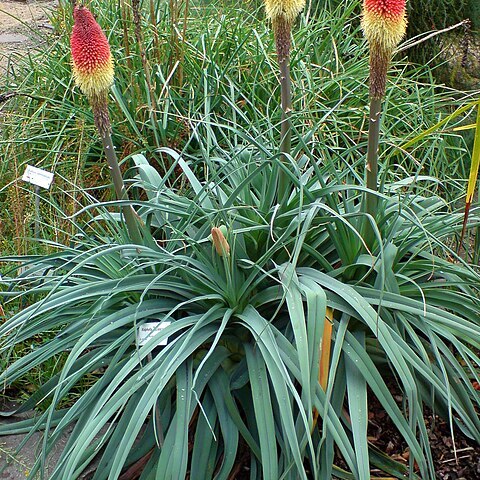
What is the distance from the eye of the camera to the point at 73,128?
12.1 ft

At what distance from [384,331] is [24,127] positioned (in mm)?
2578

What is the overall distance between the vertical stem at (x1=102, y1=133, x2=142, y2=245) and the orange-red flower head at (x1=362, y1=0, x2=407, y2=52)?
2.88 feet

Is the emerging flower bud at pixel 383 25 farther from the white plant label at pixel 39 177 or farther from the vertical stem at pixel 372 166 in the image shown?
the white plant label at pixel 39 177

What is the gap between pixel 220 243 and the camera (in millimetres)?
2088

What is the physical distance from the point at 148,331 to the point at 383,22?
1169 millimetres

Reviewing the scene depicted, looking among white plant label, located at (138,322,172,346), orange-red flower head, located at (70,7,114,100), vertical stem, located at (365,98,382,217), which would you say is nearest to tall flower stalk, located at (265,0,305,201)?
vertical stem, located at (365,98,382,217)

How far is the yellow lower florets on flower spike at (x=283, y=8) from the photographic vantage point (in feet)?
6.70

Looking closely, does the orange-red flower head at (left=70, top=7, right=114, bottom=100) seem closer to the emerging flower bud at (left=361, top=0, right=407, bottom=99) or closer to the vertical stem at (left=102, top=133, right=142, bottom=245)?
the vertical stem at (left=102, top=133, right=142, bottom=245)

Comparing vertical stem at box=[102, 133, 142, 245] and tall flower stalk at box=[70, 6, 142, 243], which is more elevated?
tall flower stalk at box=[70, 6, 142, 243]

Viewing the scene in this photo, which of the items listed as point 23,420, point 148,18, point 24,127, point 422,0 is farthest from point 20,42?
point 23,420

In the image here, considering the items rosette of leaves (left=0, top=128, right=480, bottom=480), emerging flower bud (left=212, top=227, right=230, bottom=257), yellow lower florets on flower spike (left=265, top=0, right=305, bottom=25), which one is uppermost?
yellow lower florets on flower spike (left=265, top=0, right=305, bottom=25)

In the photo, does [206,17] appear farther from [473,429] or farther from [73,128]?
[473,429]

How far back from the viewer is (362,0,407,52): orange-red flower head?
196 cm

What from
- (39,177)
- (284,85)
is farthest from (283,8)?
(39,177)
